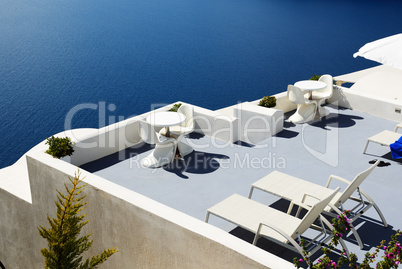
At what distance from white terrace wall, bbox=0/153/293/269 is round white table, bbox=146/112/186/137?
1.93 metres

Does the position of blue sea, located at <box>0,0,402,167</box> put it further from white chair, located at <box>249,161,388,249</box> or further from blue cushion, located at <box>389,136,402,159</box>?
white chair, located at <box>249,161,388,249</box>

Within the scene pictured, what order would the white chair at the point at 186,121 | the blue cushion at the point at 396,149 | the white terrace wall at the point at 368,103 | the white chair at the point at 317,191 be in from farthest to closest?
the white terrace wall at the point at 368,103 → the white chair at the point at 186,121 → the blue cushion at the point at 396,149 → the white chair at the point at 317,191

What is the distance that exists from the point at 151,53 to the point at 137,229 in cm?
3624

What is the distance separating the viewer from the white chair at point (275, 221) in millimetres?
5887

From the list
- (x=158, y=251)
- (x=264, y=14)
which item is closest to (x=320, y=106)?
(x=158, y=251)

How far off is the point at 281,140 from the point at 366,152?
1.69 metres

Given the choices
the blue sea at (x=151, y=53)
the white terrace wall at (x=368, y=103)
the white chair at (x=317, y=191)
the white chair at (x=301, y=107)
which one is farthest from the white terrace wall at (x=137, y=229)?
the blue sea at (x=151, y=53)

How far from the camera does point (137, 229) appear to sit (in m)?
6.70

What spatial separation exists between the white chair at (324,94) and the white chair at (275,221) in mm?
4950

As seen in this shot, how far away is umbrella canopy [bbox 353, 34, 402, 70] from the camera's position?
8.19 metres
